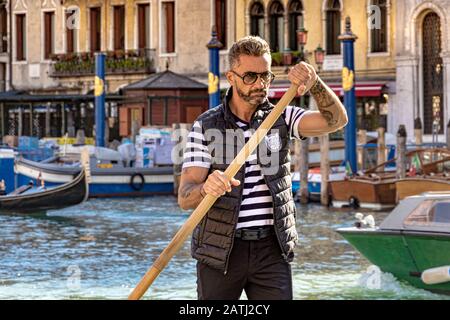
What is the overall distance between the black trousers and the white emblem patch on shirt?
256 mm

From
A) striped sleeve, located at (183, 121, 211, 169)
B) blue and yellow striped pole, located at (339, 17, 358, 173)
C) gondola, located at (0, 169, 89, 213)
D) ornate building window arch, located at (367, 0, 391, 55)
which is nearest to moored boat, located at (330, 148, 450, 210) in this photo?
blue and yellow striped pole, located at (339, 17, 358, 173)

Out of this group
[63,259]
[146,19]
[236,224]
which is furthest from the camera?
[146,19]

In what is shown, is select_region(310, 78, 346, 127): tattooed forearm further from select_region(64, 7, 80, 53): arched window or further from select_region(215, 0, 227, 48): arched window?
select_region(64, 7, 80, 53): arched window

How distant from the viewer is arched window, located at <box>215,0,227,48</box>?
2295 cm

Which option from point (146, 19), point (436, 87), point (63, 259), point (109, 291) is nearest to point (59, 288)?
point (109, 291)

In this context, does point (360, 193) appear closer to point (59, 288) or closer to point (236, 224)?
point (59, 288)

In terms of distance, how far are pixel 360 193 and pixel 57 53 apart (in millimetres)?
12349

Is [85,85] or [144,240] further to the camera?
[85,85]

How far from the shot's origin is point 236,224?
3396 millimetres

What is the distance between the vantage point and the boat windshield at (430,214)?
7.46 meters

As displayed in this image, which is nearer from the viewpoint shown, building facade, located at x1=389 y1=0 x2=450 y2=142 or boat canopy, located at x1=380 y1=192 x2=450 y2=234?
boat canopy, located at x1=380 y1=192 x2=450 y2=234

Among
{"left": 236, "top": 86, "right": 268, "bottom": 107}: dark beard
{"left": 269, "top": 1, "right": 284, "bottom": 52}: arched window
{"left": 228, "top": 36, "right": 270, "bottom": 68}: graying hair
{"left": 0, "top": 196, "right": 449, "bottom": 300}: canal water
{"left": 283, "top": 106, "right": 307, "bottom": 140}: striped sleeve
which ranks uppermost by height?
{"left": 269, "top": 1, "right": 284, "bottom": 52}: arched window

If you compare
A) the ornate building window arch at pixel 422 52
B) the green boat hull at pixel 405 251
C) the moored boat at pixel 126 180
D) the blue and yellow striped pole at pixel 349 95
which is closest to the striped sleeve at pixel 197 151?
the green boat hull at pixel 405 251
